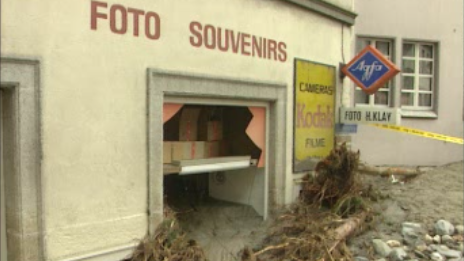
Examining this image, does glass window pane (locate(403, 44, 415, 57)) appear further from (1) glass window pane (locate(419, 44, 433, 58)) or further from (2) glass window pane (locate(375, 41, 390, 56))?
(2) glass window pane (locate(375, 41, 390, 56))

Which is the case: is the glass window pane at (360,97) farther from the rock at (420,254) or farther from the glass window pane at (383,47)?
the rock at (420,254)

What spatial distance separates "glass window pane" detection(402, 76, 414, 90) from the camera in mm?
11930

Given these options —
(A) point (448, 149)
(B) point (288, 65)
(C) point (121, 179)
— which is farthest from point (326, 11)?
(A) point (448, 149)

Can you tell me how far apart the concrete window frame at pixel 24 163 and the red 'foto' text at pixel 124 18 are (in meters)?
0.76

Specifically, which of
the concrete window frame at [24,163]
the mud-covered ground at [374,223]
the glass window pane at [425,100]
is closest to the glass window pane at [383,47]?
the glass window pane at [425,100]

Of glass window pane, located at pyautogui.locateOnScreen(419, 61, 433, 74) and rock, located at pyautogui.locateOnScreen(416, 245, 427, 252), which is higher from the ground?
glass window pane, located at pyautogui.locateOnScreen(419, 61, 433, 74)

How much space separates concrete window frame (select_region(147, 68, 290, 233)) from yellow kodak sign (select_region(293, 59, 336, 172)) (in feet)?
1.29

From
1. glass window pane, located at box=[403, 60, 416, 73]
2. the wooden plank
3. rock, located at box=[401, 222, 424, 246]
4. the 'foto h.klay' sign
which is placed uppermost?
glass window pane, located at box=[403, 60, 416, 73]

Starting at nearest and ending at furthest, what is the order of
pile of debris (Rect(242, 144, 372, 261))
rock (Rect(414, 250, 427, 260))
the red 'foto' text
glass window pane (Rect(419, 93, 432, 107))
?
the red 'foto' text, pile of debris (Rect(242, 144, 372, 261)), rock (Rect(414, 250, 427, 260)), glass window pane (Rect(419, 93, 432, 107))

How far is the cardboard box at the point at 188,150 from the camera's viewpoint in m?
5.85

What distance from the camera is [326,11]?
24.8 ft

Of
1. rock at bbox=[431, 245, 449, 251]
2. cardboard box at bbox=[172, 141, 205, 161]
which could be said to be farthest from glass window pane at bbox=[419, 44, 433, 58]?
cardboard box at bbox=[172, 141, 205, 161]

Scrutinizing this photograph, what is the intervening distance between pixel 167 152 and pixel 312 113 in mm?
2674

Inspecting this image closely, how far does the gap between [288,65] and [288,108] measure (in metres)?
0.58
